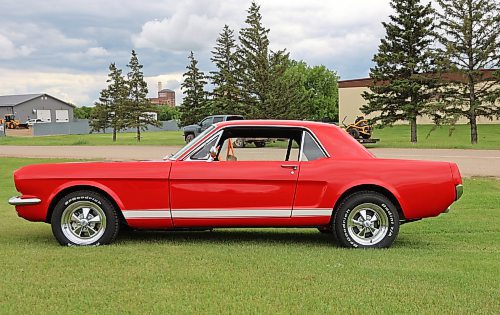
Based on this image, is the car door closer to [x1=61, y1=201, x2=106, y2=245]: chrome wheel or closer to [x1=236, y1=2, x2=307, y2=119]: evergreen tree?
[x1=61, y1=201, x2=106, y2=245]: chrome wheel

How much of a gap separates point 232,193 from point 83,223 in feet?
5.76

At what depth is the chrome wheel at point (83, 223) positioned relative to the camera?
641cm

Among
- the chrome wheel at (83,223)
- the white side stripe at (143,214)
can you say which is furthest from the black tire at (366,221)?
the chrome wheel at (83,223)

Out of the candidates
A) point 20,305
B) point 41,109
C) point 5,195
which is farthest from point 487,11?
point 41,109

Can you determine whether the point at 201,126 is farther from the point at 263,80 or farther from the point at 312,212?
the point at 312,212

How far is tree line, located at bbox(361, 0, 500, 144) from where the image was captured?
32.2 meters

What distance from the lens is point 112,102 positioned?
51.4m

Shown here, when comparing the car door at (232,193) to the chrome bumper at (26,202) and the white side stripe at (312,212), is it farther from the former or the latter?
the chrome bumper at (26,202)

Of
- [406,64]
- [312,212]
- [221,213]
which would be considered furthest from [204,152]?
[406,64]

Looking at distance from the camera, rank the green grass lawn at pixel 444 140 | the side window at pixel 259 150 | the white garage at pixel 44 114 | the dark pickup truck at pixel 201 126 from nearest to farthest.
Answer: the side window at pixel 259 150, the green grass lawn at pixel 444 140, the dark pickup truck at pixel 201 126, the white garage at pixel 44 114

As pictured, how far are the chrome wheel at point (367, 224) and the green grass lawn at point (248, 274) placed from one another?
9.5 inches

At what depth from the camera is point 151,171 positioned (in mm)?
6387

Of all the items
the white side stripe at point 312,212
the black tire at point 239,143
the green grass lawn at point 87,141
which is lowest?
the white side stripe at point 312,212

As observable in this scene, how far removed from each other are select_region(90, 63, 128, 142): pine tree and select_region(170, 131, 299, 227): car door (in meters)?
45.3
